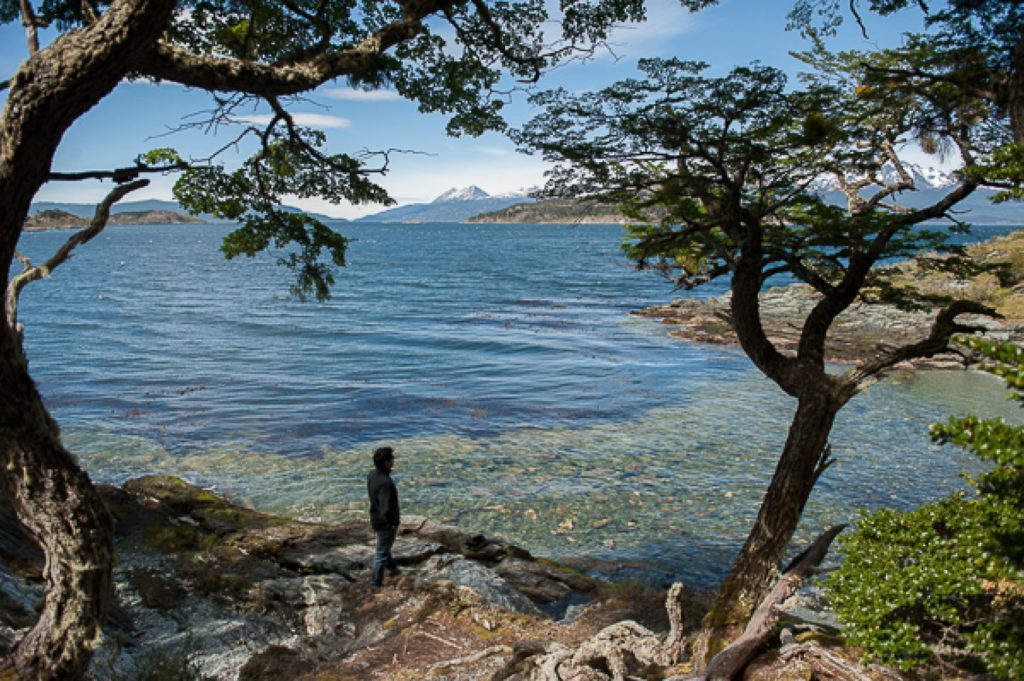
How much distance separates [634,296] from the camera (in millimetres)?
59000

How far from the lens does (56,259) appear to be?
539cm

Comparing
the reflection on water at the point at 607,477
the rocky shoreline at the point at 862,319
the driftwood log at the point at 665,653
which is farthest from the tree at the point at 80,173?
the rocky shoreline at the point at 862,319

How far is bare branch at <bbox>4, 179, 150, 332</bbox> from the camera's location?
4.49m

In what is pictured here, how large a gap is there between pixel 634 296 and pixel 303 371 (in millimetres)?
36314

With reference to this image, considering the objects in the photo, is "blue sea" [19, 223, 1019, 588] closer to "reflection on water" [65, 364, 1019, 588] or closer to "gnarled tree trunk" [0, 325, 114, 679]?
"reflection on water" [65, 364, 1019, 588]

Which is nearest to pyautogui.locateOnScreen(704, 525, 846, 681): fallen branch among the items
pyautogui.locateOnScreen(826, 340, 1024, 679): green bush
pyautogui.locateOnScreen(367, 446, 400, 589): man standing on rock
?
pyautogui.locateOnScreen(826, 340, 1024, 679): green bush

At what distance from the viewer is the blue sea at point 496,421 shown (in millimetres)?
15180

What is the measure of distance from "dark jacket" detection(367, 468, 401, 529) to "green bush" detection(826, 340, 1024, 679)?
239 inches

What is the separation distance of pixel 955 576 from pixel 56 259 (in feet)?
24.8

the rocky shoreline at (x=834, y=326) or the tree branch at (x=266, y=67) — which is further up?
the tree branch at (x=266, y=67)

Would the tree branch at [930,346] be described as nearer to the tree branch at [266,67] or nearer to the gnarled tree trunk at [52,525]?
the tree branch at [266,67]

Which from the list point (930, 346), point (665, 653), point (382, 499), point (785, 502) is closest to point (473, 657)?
point (665, 653)

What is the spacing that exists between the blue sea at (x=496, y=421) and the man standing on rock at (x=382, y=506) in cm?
425

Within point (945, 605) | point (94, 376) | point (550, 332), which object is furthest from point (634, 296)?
point (945, 605)
